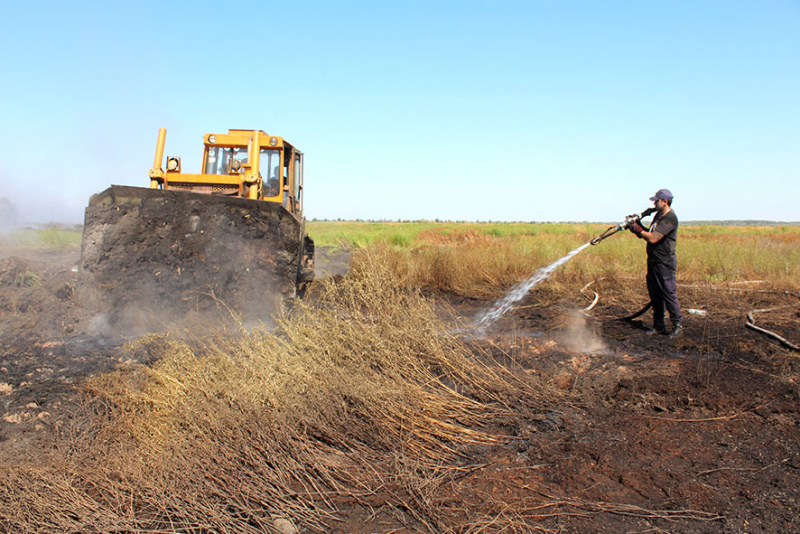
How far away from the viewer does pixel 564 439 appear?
4.12 meters

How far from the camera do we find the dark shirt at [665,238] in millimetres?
6840

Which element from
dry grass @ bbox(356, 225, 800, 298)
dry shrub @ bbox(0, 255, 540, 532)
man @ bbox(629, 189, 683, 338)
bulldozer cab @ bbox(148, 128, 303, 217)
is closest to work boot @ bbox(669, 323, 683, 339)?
man @ bbox(629, 189, 683, 338)

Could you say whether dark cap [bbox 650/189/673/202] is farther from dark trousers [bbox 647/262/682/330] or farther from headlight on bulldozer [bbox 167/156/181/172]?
headlight on bulldozer [bbox 167/156/181/172]

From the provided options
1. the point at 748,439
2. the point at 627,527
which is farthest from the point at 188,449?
the point at 748,439

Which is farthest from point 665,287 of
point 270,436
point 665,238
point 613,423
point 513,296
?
point 270,436

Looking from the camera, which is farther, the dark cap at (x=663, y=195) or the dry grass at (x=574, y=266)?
the dry grass at (x=574, y=266)

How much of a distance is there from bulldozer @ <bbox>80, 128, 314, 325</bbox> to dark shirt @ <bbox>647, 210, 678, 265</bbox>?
4.79 metres

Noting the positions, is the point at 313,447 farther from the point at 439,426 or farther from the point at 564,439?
the point at 564,439

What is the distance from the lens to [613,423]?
440cm

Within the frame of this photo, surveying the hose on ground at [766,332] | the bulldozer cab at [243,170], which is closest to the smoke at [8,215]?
the bulldozer cab at [243,170]

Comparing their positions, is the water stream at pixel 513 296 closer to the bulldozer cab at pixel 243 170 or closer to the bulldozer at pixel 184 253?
the bulldozer at pixel 184 253

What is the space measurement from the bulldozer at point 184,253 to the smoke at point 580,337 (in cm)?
398

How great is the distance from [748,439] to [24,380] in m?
6.36

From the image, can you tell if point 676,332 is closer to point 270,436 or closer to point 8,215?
point 270,436
